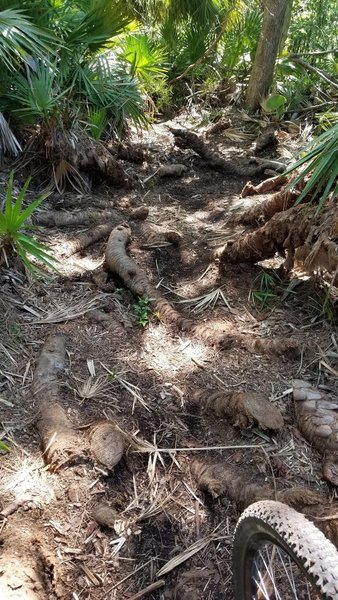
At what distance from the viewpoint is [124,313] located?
11.4 ft

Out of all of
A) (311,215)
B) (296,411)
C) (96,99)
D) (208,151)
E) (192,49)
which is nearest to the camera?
(296,411)

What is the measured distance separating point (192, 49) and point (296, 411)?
713cm

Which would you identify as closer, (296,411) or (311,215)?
(296,411)

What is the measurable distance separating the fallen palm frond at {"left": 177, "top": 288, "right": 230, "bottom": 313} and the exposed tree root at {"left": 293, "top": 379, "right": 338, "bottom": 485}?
998 mm

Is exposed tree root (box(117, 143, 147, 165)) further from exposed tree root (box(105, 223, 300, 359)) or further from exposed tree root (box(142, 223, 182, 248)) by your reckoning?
exposed tree root (box(105, 223, 300, 359))

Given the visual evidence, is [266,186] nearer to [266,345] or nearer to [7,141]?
[266,345]

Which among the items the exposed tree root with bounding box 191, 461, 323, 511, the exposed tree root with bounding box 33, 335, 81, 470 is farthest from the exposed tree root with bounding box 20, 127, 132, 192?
the exposed tree root with bounding box 191, 461, 323, 511

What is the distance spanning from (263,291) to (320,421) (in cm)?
133

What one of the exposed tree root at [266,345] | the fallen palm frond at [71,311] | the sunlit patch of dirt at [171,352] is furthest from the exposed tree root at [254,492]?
the fallen palm frond at [71,311]

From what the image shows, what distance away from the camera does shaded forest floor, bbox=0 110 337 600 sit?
79.5 inches

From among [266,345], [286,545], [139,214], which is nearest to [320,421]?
[266,345]

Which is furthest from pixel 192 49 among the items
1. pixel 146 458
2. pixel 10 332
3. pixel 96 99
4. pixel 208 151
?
pixel 146 458

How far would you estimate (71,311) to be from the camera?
334cm

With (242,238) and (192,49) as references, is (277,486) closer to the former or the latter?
(242,238)
